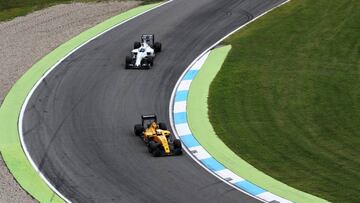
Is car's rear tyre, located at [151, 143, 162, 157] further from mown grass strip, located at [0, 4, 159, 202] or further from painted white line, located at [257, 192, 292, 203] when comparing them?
painted white line, located at [257, 192, 292, 203]

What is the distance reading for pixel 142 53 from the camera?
116 feet

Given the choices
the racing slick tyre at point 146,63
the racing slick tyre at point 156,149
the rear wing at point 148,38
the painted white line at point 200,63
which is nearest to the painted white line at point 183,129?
the racing slick tyre at point 156,149

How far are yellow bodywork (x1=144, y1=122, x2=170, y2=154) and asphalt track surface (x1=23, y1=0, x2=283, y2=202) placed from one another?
414 millimetres

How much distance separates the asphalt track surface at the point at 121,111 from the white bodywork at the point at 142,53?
1.73ft

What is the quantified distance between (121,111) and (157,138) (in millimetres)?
3983

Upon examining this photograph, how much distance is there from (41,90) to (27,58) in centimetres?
395

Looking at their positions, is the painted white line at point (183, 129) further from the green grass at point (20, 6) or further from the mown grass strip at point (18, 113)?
the green grass at point (20, 6)

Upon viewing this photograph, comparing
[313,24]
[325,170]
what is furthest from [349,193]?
[313,24]

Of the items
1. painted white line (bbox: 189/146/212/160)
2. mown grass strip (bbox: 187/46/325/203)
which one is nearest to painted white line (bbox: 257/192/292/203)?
mown grass strip (bbox: 187/46/325/203)

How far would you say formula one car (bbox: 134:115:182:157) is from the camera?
26656 millimetres

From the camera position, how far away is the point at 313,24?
39875 mm

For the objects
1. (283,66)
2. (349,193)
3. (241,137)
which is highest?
(283,66)

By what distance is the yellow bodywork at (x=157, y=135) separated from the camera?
26719 millimetres

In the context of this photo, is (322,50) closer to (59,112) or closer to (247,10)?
(247,10)
